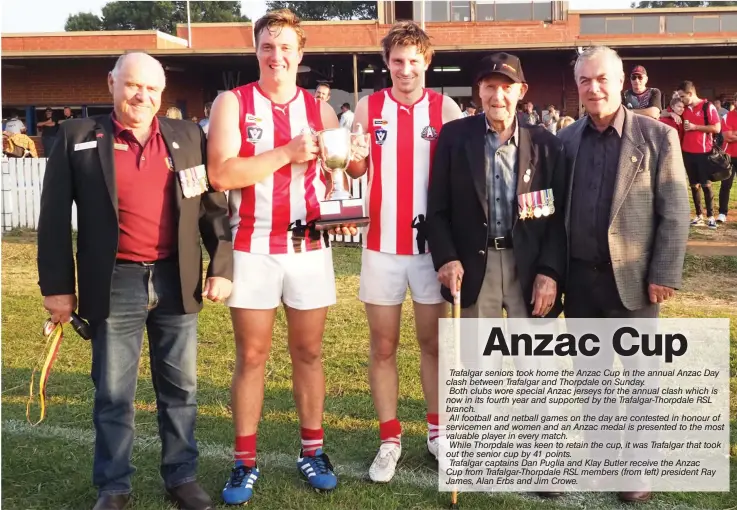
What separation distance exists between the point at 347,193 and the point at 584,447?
5.70 ft

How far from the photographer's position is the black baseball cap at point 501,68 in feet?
10.7

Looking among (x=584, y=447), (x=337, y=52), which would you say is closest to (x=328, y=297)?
(x=584, y=447)

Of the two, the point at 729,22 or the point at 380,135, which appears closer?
the point at 380,135

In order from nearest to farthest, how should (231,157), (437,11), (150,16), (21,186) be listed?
(231,157) < (21,186) < (437,11) < (150,16)

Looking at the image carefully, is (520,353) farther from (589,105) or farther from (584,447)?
(589,105)

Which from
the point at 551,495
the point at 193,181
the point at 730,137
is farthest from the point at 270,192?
the point at 730,137

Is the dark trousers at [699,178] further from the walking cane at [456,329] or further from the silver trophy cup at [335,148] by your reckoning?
the silver trophy cup at [335,148]

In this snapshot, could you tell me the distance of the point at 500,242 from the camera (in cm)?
337

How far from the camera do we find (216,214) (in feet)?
10.7

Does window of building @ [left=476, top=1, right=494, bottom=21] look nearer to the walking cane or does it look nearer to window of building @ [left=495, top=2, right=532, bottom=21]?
window of building @ [left=495, top=2, right=532, bottom=21]

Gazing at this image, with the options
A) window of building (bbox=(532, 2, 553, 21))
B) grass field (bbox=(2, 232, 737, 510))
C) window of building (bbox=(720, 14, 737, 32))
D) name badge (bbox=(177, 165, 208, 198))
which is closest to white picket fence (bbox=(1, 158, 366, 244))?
grass field (bbox=(2, 232, 737, 510))

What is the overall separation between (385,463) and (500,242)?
4.11 feet

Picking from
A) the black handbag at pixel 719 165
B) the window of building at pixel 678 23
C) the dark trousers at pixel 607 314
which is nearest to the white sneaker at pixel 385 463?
the dark trousers at pixel 607 314

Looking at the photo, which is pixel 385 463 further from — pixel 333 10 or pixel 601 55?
pixel 333 10
